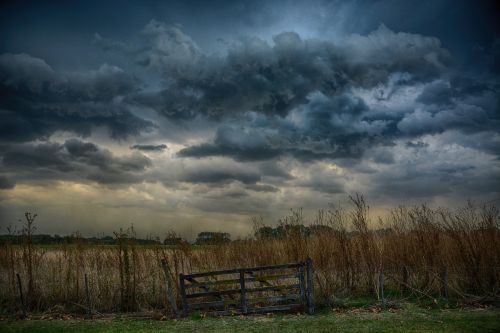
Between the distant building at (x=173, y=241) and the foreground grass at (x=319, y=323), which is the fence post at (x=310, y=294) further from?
the distant building at (x=173, y=241)

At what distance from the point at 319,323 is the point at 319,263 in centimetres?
564

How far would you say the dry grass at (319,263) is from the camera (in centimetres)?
1603

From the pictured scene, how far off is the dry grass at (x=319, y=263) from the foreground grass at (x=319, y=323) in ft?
7.68

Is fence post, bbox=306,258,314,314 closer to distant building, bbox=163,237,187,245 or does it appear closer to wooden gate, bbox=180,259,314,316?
wooden gate, bbox=180,259,314,316

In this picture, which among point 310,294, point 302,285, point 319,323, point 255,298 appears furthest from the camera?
point 255,298

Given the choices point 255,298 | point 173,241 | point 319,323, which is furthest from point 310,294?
point 173,241

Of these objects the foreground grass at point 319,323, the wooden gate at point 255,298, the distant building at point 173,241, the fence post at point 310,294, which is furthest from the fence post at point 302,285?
the distant building at point 173,241

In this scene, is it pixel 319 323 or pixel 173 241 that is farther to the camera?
pixel 173 241

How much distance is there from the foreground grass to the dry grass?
2.34 m

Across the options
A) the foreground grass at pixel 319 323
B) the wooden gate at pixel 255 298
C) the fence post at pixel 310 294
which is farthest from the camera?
the wooden gate at pixel 255 298

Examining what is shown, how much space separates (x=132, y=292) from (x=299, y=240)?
742cm

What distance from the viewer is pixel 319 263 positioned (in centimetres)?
1764

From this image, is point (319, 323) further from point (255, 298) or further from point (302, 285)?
point (255, 298)

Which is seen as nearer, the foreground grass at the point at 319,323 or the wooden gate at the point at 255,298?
the foreground grass at the point at 319,323
